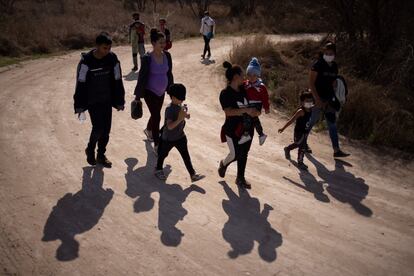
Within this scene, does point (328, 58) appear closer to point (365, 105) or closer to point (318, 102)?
point (318, 102)

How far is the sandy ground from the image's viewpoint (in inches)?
172

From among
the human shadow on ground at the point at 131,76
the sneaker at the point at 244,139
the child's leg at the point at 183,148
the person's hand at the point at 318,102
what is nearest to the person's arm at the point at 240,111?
the sneaker at the point at 244,139

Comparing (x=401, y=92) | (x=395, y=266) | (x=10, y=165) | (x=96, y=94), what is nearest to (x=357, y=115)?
(x=401, y=92)

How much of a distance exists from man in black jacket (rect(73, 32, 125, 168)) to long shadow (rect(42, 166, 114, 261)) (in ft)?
1.92

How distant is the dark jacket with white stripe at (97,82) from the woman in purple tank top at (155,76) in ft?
1.37

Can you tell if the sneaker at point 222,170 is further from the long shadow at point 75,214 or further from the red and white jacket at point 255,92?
the long shadow at point 75,214

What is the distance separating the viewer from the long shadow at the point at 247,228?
15.0ft

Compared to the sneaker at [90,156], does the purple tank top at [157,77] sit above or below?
above

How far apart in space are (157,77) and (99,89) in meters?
0.97

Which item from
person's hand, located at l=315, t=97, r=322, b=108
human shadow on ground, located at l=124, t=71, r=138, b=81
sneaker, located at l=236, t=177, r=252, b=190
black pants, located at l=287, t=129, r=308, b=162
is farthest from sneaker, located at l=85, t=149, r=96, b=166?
human shadow on ground, located at l=124, t=71, r=138, b=81

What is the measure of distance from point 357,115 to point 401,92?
1867 mm

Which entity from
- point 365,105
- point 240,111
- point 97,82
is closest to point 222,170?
point 240,111

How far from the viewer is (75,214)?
510 cm

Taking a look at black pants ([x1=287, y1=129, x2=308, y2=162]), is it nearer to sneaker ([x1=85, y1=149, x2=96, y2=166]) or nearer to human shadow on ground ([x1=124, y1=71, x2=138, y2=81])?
sneaker ([x1=85, y1=149, x2=96, y2=166])
